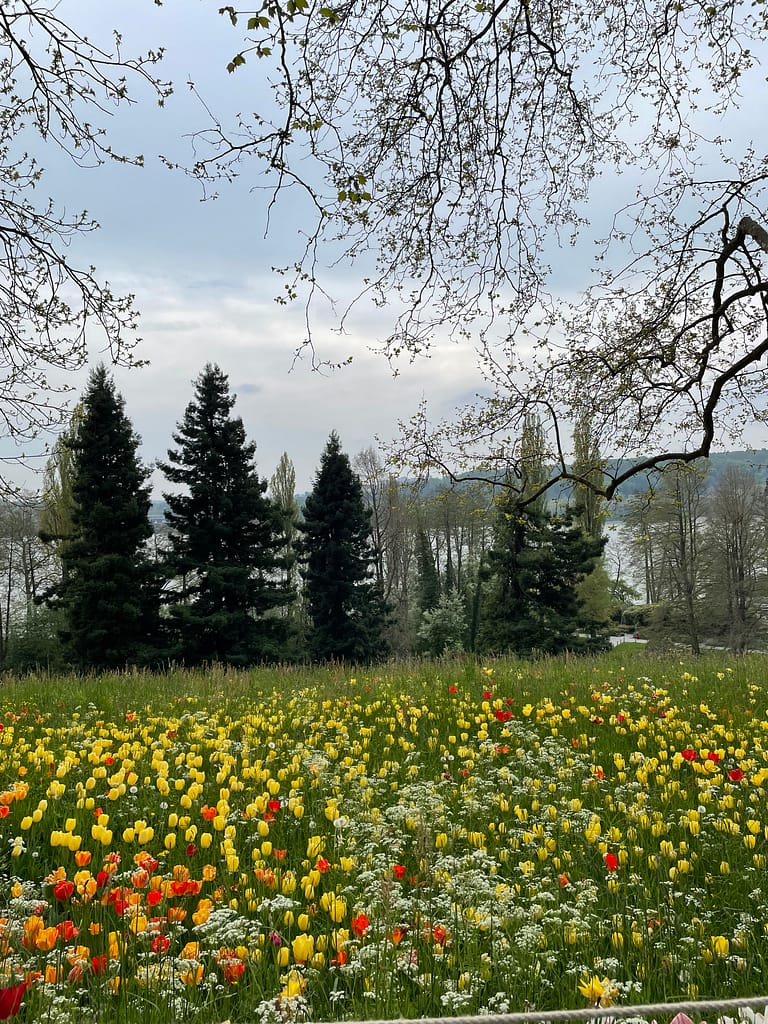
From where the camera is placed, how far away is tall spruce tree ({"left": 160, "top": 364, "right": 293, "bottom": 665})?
85.4ft

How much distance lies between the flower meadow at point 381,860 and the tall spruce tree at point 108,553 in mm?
18723

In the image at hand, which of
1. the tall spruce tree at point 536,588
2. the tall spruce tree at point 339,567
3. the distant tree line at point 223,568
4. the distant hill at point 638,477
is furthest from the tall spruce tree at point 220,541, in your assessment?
the distant hill at point 638,477

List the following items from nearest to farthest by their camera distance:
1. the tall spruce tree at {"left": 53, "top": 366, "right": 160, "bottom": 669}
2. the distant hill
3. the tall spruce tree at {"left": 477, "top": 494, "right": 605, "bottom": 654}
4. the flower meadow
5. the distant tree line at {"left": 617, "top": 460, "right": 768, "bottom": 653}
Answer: the flower meadow, the distant hill, the tall spruce tree at {"left": 53, "top": 366, "right": 160, "bottom": 669}, the tall spruce tree at {"left": 477, "top": 494, "right": 605, "bottom": 654}, the distant tree line at {"left": 617, "top": 460, "right": 768, "bottom": 653}

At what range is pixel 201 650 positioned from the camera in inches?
1029

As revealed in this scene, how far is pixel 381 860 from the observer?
3383mm

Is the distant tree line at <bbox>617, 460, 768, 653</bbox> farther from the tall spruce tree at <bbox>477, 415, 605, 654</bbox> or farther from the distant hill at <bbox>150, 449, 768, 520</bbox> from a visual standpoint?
the distant hill at <bbox>150, 449, 768, 520</bbox>

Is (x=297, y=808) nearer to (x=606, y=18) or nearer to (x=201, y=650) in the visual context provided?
(x=606, y=18)

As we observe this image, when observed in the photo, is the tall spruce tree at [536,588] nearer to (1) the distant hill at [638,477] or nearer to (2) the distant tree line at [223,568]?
(2) the distant tree line at [223,568]

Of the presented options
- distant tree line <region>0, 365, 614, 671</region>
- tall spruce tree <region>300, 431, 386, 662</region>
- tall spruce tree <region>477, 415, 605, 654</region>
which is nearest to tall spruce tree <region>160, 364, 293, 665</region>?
distant tree line <region>0, 365, 614, 671</region>

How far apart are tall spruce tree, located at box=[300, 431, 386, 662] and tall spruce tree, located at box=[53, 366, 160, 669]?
29.7 ft

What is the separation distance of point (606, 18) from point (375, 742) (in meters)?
6.09

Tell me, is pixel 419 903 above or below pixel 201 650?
above

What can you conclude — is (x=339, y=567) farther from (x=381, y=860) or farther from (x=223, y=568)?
(x=381, y=860)

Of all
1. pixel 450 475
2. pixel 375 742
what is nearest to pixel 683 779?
pixel 375 742
